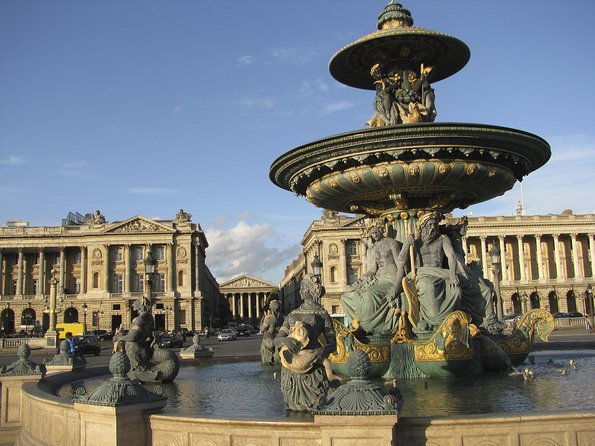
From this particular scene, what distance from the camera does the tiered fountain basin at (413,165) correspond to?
8.81 m

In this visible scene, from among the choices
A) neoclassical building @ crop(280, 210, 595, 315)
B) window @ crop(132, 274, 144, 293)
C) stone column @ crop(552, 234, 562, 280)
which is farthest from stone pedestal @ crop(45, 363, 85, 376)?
stone column @ crop(552, 234, 562, 280)

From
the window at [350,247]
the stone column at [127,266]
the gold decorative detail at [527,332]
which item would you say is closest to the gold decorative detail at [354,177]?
the gold decorative detail at [527,332]

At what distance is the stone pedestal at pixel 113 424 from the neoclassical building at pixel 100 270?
276 feet

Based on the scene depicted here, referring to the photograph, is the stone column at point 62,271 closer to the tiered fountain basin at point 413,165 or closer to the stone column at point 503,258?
the stone column at point 503,258

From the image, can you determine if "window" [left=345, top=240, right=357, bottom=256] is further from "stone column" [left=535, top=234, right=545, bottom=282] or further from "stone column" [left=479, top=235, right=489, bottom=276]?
"stone column" [left=535, top=234, right=545, bottom=282]

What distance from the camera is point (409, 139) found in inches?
345

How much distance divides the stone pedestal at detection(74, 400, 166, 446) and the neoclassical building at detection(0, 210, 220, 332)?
276ft

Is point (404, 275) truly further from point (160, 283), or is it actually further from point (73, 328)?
point (160, 283)

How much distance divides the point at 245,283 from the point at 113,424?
14871 cm

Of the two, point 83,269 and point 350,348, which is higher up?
point 83,269

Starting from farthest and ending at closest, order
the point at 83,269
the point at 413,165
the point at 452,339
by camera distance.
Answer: the point at 83,269 < the point at 413,165 < the point at 452,339

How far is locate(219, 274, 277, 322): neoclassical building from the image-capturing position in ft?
493

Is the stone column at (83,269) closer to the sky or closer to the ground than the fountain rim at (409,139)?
closer to the sky

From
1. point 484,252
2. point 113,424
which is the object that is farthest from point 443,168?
point 484,252
